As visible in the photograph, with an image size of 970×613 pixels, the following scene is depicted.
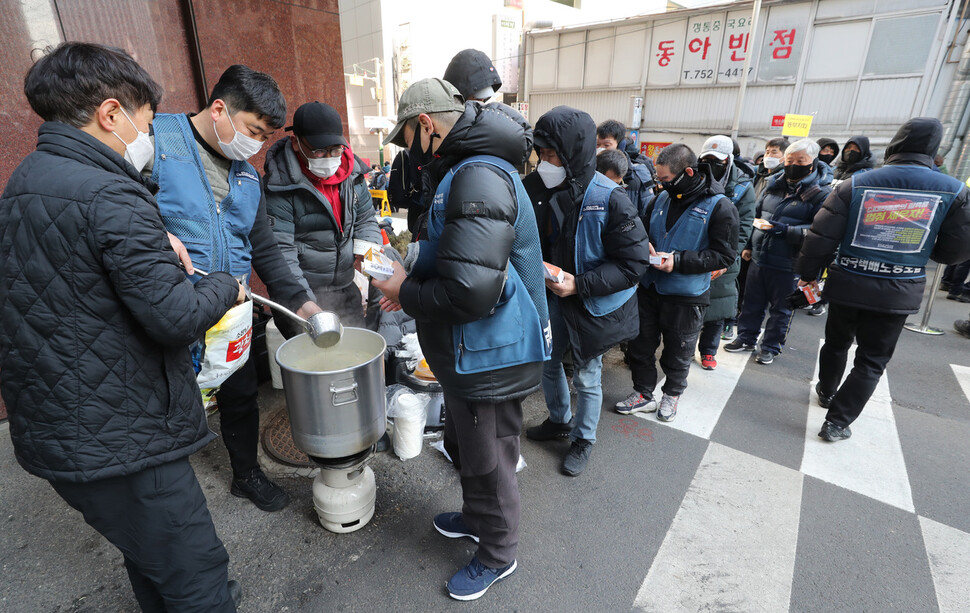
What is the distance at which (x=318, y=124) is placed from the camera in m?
2.82

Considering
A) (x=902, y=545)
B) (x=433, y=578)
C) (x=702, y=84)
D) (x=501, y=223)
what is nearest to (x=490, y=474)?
(x=433, y=578)

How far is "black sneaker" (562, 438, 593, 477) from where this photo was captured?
2.95 meters

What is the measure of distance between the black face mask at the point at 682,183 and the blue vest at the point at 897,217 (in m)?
1.00

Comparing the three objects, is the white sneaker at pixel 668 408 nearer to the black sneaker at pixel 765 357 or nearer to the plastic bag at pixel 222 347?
the black sneaker at pixel 765 357

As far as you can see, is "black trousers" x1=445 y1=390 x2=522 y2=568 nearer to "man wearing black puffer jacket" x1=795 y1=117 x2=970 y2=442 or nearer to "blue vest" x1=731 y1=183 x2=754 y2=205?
"man wearing black puffer jacket" x1=795 y1=117 x2=970 y2=442

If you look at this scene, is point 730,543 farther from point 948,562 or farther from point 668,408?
point 668,408

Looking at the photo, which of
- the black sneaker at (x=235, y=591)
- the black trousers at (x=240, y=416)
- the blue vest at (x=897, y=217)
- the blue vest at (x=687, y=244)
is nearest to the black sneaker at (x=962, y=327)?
the blue vest at (x=897, y=217)

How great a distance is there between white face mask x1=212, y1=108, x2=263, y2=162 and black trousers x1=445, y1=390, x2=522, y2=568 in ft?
4.69

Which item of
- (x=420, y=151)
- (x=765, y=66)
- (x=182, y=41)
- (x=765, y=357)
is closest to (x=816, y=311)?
(x=765, y=357)

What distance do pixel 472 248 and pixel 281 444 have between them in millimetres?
2335

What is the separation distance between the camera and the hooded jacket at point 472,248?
1601 millimetres

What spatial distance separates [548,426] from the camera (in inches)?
129

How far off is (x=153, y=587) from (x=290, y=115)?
12.1 feet

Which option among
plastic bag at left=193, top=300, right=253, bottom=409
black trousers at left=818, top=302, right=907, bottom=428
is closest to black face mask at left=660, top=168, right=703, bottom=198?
black trousers at left=818, top=302, right=907, bottom=428
